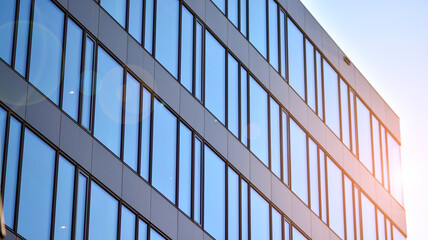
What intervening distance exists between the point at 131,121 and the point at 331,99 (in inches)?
653

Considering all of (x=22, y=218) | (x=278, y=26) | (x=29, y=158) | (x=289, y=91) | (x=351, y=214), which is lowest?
(x=22, y=218)

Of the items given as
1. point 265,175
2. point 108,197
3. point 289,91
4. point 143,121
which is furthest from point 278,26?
point 108,197

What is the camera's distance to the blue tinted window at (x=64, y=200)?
76.8 feet

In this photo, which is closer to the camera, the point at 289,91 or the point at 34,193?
the point at 34,193

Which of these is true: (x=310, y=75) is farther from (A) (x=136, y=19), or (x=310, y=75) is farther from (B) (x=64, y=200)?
(B) (x=64, y=200)

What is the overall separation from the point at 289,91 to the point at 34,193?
17552 millimetres

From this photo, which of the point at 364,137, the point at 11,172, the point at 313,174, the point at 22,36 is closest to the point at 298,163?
the point at 313,174

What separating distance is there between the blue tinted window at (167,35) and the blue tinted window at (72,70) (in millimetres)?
4293

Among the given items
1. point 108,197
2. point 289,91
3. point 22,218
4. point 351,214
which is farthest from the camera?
point 351,214

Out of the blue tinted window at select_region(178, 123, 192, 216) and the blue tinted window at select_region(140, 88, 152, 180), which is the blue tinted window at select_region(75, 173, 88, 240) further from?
the blue tinted window at select_region(178, 123, 192, 216)

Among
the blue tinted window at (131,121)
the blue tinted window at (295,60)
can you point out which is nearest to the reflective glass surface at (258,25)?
the blue tinted window at (295,60)

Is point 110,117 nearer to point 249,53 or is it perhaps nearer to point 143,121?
point 143,121

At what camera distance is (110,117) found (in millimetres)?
26484

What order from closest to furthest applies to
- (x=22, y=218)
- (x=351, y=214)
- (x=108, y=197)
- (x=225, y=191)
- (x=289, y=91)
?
(x=22, y=218), (x=108, y=197), (x=225, y=191), (x=289, y=91), (x=351, y=214)
